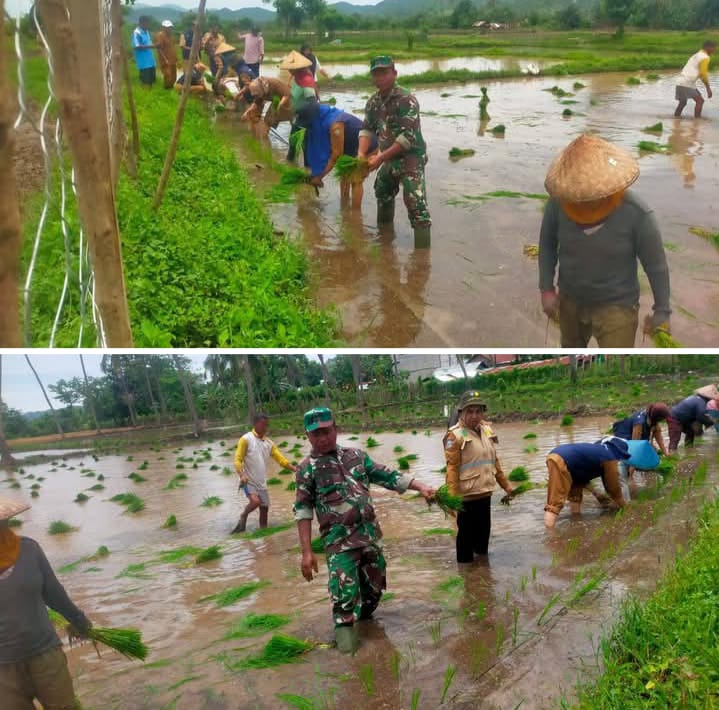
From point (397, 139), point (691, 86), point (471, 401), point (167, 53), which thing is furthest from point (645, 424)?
point (167, 53)

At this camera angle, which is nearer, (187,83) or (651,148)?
(187,83)

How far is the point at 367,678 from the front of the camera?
9.57 feet

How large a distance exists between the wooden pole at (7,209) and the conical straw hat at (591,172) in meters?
2.24

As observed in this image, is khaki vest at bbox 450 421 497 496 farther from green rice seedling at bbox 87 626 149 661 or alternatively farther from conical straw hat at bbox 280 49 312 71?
conical straw hat at bbox 280 49 312 71

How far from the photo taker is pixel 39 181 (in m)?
8.78

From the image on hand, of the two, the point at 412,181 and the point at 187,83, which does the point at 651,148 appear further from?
the point at 187,83

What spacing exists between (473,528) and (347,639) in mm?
1351

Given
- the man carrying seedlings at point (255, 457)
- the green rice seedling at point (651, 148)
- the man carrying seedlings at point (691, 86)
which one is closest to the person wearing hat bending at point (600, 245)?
the man carrying seedlings at point (255, 457)

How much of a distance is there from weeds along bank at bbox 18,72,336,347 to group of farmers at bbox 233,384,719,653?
3.16 feet

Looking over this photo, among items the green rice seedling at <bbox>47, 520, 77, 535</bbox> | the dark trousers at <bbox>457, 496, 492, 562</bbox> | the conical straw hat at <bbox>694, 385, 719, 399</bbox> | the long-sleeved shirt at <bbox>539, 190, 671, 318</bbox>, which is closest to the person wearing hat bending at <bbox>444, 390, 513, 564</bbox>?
the dark trousers at <bbox>457, 496, 492, 562</bbox>

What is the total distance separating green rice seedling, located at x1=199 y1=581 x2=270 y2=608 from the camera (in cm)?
440

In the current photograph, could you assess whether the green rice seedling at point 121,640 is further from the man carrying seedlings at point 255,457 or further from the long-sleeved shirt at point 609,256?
the man carrying seedlings at point 255,457

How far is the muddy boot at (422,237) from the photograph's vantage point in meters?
6.34

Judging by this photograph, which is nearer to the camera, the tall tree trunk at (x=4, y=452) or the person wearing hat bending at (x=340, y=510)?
the person wearing hat bending at (x=340, y=510)
